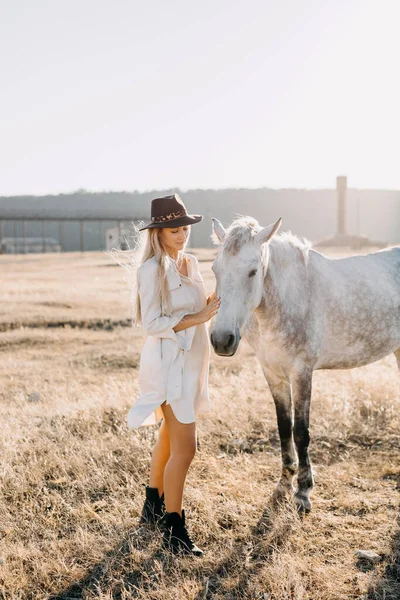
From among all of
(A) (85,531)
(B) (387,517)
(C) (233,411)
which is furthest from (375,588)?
(C) (233,411)

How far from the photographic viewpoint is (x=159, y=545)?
3725 mm

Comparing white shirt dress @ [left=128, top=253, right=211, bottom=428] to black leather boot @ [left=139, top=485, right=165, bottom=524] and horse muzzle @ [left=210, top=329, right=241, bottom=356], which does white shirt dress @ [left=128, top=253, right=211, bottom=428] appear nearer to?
horse muzzle @ [left=210, top=329, right=241, bottom=356]

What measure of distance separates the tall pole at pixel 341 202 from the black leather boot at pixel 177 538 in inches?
2366

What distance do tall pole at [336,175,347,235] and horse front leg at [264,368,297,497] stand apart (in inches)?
2314

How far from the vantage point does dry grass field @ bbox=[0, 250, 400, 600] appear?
3363 millimetres

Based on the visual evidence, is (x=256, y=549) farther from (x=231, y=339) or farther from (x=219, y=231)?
(x=219, y=231)

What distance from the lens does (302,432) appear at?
4480 mm

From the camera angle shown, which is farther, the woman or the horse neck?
the horse neck

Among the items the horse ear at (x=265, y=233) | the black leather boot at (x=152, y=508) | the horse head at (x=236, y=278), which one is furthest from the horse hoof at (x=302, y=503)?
the horse ear at (x=265, y=233)

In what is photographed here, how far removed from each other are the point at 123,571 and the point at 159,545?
0.99 ft

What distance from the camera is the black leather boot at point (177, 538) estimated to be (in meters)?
3.64

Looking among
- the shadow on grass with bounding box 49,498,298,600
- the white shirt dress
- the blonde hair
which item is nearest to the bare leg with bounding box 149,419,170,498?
the white shirt dress

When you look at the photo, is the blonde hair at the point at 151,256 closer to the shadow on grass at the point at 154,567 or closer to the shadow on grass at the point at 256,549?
the shadow on grass at the point at 154,567

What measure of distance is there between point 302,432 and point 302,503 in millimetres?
542
